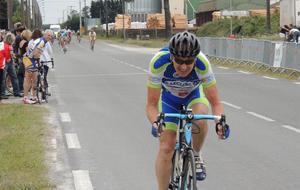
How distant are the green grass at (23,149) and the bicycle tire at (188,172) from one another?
2092mm

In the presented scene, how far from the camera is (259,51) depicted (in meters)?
25.1

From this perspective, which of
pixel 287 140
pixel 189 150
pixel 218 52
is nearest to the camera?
pixel 189 150

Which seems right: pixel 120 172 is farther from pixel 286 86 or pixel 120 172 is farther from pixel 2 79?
pixel 286 86

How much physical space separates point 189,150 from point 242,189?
6.28ft

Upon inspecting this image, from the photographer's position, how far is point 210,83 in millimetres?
5336

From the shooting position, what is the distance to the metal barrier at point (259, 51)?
853 inches

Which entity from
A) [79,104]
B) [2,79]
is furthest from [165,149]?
[2,79]

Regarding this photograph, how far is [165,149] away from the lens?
534 cm

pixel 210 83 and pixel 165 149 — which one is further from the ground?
pixel 210 83

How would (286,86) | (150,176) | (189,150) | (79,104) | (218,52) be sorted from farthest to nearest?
(218,52)
(286,86)
(79,104)
(150,176)
(189,150)

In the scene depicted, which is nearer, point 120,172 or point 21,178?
point 21,178

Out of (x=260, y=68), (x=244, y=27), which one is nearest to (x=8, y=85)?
(x=260, y=68)

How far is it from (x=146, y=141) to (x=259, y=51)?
16.3 m

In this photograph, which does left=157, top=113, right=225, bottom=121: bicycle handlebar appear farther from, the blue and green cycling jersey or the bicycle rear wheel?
the bicycle rear wheel
